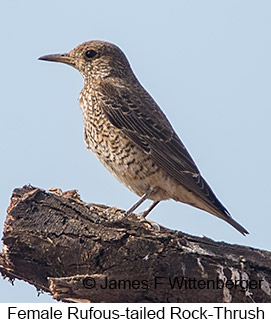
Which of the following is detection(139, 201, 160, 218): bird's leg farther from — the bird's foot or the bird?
the bird's foot

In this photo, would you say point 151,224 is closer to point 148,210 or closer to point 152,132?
point 148,210

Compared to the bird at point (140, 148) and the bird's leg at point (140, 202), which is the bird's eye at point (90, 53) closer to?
the bird at point (140, 148)

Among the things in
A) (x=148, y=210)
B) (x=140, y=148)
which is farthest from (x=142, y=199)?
(x=140, y=148)

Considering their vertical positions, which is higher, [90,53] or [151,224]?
[90,53]

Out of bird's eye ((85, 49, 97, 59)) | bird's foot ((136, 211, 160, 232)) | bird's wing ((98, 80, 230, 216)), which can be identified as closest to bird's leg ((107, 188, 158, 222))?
bird's foot ((136, 211, 160, 232))

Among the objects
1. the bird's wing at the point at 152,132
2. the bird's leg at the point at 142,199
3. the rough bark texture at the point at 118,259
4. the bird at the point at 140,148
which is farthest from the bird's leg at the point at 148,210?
the rough bark texture at the point at 118,259

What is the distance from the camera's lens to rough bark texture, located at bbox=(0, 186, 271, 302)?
7.41 metres

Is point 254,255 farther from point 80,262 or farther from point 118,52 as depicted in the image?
point 118,52

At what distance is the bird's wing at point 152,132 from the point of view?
9219 millimetres

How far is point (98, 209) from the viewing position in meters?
8.34

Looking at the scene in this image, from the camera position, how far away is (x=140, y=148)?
935cm

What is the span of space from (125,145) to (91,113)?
2.35 feet

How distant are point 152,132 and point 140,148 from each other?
390 millimetres
